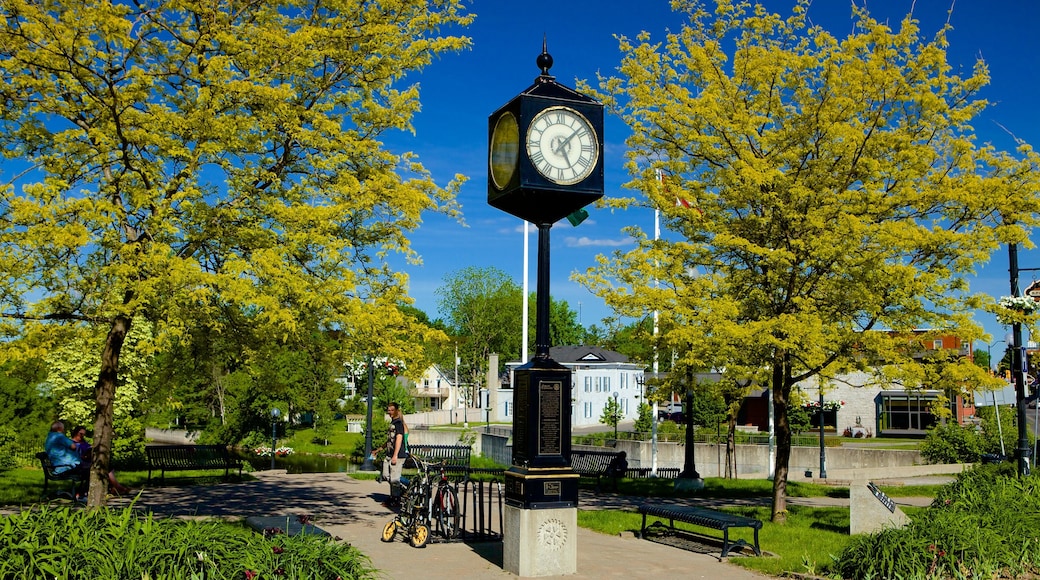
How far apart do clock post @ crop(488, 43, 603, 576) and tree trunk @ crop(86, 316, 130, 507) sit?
5.67m

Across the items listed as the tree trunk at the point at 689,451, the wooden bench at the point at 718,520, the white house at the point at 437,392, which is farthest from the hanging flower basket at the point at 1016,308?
the white house at the point at 437,392

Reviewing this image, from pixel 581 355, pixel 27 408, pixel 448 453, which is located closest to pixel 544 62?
pixel 448 453

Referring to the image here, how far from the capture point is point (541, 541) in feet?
29.8

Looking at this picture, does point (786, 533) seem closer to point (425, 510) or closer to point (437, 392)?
point (425, 510)

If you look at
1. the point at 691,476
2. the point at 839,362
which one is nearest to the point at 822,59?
the point at 839,362

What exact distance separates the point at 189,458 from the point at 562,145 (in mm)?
13787

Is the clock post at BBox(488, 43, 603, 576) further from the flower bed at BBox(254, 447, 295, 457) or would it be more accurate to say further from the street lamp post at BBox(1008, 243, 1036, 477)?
the flower bed at BBox(254, 447, 295, 457)

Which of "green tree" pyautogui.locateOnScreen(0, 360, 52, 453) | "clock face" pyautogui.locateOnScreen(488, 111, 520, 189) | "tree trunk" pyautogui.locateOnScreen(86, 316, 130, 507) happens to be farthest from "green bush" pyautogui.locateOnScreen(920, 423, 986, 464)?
"green tree" pyautogui.locateOnScreen(0, 360, 52, 453)

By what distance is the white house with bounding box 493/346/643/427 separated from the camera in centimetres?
8006

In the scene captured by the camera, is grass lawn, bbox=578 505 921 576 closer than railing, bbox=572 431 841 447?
Yes

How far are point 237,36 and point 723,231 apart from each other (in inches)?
328

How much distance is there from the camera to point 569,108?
9.85 meters

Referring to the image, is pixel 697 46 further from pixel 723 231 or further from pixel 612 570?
pixel 612 570

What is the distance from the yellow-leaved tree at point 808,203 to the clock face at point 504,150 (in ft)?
14.9
